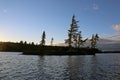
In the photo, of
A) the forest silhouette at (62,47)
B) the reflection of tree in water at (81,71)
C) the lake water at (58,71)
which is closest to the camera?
the lake water at (58,71)

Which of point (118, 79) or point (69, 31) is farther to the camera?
point (69, 31)

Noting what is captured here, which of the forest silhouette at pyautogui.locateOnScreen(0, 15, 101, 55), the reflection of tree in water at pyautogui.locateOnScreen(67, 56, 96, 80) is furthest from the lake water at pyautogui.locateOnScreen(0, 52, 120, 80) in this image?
the forest silhouette at pyautogui.locateOnScreen(0, 15, 101, 55)

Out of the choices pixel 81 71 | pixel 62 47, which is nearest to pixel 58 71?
pixel 81 71

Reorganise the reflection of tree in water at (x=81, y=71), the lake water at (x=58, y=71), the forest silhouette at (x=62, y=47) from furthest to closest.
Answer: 1. the forest silhouette at (x=62, y=47)
2. the reflection of tree in water at (x=81, y=71)
3. the lake water at (x=58, y=71)

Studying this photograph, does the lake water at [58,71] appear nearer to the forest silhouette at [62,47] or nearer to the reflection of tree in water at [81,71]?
the reflection of tree in water at [81,71]

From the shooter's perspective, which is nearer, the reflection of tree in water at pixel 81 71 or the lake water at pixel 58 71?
the lake water at pixel 58 71

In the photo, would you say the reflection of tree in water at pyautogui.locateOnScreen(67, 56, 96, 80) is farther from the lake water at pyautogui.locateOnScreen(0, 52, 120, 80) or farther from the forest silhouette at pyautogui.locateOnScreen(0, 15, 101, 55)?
the forest silhouette at pyautogui.locateOnScreen(0, 15, 101, 55)

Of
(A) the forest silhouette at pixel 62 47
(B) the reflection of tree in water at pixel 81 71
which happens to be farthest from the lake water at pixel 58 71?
(A) the forest silhouette at pixel 62 47

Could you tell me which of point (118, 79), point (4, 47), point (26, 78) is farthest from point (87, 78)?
point (4, 47)

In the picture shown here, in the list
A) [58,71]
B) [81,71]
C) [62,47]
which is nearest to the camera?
[58,71]

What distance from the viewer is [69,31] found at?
11038cm

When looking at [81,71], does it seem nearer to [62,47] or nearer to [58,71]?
[58,71]

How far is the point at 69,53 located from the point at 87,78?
70712 millimetres

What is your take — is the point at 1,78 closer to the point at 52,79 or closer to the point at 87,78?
the point at 52,79
